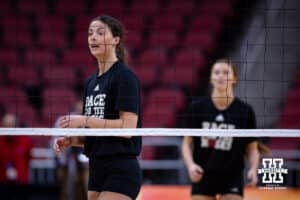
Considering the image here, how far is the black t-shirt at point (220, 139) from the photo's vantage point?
24.3 feet

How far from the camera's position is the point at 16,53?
14.8 meters

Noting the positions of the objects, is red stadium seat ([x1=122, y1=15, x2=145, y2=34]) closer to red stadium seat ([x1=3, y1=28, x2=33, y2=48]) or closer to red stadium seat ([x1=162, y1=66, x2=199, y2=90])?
red stadium seat ([x1=162, y1=66, x2=199, y2=90])

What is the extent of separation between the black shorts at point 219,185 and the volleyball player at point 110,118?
128cm

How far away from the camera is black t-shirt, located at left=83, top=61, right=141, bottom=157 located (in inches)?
239

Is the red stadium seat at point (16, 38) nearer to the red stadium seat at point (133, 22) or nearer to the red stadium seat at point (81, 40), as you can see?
the red stadium seat at point (81, 40)

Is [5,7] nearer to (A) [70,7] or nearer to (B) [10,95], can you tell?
(A) [70,7]

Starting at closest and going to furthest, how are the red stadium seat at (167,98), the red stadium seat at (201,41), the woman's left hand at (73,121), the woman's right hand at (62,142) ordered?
the woman's left hand at (73,121) < the woman's right hand at (62,142) < the red stadium seat at (167,98) < the red stadium seat at (201,41)

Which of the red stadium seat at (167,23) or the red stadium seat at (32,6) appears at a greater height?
the red stadium seat at (32,6)

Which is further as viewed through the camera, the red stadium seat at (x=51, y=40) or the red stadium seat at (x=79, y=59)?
the red stadium seat at (x=51, y=40)

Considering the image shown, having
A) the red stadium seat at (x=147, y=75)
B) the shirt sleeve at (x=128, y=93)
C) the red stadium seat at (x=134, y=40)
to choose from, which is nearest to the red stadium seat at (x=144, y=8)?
the red stadium seat at (x=134, y=40)

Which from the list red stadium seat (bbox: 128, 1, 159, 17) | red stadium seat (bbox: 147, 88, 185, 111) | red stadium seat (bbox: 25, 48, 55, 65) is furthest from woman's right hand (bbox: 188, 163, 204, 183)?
red stadium seat (bbox: 128, 1, 159, 17)

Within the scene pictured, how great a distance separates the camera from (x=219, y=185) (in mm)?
7414

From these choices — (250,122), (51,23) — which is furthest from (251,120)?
(51,23)

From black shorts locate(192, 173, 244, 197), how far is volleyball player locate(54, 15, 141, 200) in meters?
1.28
